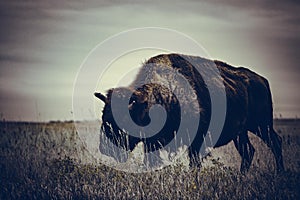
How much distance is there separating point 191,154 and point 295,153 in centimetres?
247

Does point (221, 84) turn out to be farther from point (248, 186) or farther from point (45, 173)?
point (45, 173)

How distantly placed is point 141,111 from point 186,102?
2.81 feet

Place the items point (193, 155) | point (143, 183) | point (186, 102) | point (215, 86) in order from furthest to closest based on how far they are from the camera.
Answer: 1. point (215, 86)
2. point (186, 102)
3. point (193, 155)
4. point (143, 183)

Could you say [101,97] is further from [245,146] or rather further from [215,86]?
[245,146]

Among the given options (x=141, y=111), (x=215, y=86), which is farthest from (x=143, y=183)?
(x=215, y=86)

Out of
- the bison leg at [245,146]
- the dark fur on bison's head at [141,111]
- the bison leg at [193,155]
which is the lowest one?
the bison leg at [245,146]

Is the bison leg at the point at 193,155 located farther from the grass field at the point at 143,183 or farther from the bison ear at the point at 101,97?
the bison ear at the point at 101,97

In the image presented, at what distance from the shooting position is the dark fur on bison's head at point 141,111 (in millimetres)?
7052

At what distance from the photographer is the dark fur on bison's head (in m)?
7.05

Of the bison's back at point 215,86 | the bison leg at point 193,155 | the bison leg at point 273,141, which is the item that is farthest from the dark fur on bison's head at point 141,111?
the bison leg at point 273,141

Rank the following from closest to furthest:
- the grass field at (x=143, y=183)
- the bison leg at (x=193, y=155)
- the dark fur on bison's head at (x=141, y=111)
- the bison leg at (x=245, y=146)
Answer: the grass field at (x=143, y=183), the dark fur on bison's head at (x=141, y=111), the bison leg at (x=193, y=155), the bison leg at (x=245, y=146)

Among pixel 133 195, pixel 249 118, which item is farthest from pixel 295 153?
pixel 133 195

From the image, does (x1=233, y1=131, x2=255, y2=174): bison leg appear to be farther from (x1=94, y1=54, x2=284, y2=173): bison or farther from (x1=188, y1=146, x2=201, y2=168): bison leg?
(x1=188, y1=146, x2=201, y2=168): bison leg

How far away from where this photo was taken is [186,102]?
24.6 ft
